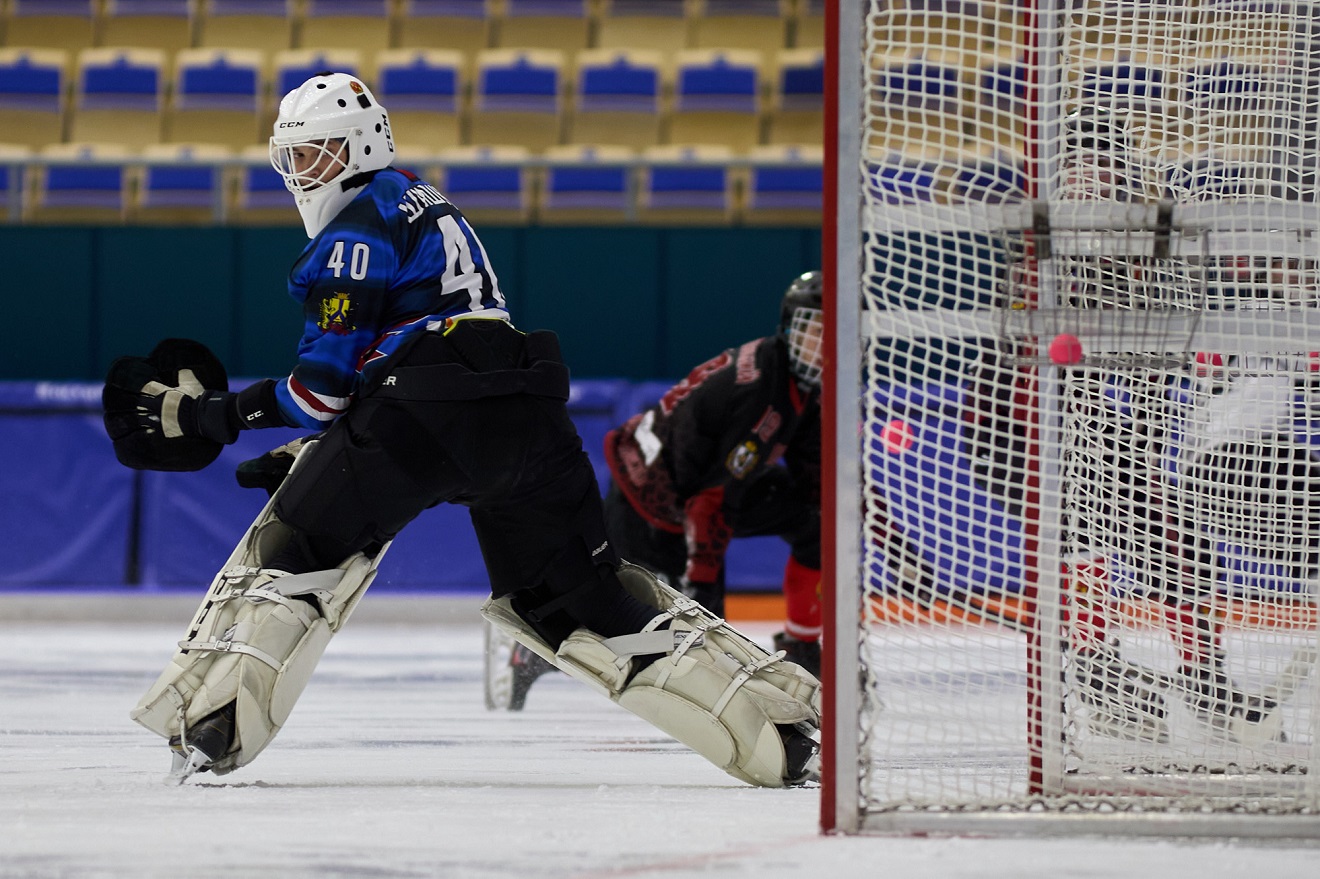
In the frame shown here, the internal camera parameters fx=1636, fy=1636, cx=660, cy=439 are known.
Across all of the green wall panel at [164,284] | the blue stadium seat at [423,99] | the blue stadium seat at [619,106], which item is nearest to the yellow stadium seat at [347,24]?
the blue stadium seat at [423,99]

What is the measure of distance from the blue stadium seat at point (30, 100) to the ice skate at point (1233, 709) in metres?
9.58

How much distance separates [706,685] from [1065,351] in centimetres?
99

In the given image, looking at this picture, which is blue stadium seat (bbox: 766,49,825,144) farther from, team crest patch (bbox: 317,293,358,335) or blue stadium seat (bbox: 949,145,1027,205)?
blue stadium seat (bbox: 949,145,1027,205)

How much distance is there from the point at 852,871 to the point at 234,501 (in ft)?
20.0

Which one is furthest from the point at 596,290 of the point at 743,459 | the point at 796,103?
the point at 743,459

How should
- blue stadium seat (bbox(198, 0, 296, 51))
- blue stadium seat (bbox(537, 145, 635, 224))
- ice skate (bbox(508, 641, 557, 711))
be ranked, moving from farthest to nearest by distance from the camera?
blue stadium seat (bbox(198, 0, 296, 51)) → blue stadium seat (bbox(537, 145, 635, 224)) → ice skate (bbox(508, 641, 557, 711))

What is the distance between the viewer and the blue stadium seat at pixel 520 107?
35.9 ft

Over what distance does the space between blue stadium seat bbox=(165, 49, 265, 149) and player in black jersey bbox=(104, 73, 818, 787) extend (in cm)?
821

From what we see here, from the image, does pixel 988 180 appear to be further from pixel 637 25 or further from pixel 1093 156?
pixel 637 25

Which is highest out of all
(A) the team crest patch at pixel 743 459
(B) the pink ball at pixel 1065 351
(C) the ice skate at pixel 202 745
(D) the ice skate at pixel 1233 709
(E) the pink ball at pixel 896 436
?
(B) the pink ball at pixel 1065 351

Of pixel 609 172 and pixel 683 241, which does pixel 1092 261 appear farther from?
pixel 609 172

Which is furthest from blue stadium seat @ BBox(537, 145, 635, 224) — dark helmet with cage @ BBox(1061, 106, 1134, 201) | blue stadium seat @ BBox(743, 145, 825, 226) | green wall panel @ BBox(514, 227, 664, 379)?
dark helmet with cage @ BBox(1061, 106, 1134, 201)

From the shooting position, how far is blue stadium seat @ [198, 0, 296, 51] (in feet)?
38.3

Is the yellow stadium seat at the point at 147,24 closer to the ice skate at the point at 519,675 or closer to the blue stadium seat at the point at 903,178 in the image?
the ice skate at the point at 519,675
